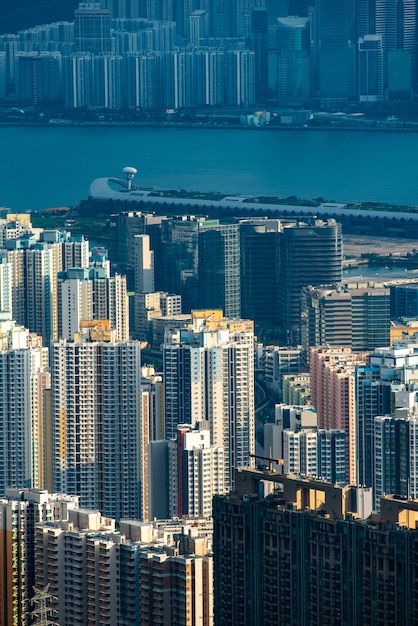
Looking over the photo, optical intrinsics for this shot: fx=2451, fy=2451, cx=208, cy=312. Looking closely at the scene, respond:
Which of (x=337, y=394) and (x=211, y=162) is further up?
(x=337, y=394)

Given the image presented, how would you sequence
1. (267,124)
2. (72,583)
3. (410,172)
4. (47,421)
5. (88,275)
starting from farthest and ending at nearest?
1. (267,124)
2. (410,172)
3. (88,275)
4. (47,421)
5. (72,583)

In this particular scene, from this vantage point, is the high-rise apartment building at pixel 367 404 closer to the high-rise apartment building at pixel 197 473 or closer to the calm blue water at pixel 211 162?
the high-rise apartment building at pixel 197 473

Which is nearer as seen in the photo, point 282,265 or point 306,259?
point 306,259

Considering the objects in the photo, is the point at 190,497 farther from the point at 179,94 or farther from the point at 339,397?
the point at 179,94

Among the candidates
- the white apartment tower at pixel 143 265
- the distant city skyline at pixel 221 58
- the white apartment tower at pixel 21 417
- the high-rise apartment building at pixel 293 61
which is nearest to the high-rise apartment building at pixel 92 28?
the distant city skyline at pixel 221 58

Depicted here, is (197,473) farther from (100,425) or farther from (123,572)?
(123,572)

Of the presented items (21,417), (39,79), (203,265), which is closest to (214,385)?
(21,417)

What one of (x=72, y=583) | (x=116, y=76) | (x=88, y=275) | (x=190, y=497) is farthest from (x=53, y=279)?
(x=116, y=76)
